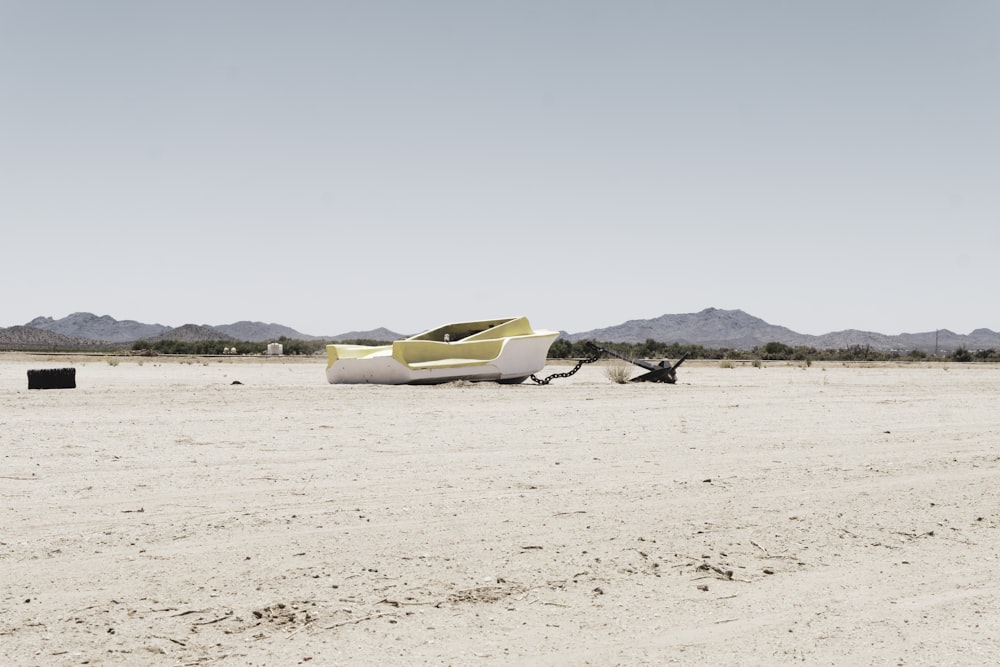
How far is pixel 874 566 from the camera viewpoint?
5.38 metres

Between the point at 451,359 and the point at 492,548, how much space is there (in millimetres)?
16325

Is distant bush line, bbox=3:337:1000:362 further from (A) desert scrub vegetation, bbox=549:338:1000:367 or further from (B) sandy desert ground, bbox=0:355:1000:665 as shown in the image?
(B) sandy desert ground, bbox=0:355:1000:665

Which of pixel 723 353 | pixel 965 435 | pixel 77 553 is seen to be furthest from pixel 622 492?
pixel 723 353

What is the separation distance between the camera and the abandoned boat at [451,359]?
21.2 meters

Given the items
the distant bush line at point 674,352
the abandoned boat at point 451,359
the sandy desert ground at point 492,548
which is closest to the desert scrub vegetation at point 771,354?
the distant bush line at point 674,352

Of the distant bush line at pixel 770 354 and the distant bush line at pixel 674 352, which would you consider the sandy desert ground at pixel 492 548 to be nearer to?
the distant bush line at pixel 770 354

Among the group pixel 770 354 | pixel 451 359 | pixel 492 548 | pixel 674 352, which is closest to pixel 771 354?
pixel 770 354

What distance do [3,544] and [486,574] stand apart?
3181mm

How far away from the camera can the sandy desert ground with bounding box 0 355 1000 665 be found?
4090 millimetres

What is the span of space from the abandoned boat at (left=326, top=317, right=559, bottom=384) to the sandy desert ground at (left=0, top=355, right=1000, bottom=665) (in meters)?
9.99

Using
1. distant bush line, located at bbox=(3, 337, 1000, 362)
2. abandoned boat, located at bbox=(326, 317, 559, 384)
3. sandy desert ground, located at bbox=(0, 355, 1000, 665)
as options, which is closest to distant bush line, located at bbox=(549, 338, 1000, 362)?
distant bush line, located at bbox=(3, 337, 1000, 362)

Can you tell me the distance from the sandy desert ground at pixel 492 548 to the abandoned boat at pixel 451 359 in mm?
9986

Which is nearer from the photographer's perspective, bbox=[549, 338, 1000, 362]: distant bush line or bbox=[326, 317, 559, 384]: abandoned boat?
bbox=[326, 317, 559, 384]: abandoned boat

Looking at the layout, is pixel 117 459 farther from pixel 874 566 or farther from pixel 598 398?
pixel 598 398
